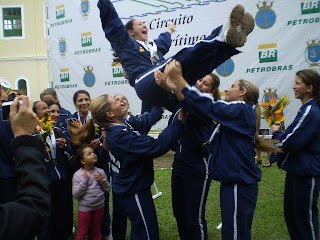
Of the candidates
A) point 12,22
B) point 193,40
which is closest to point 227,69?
point 193,40

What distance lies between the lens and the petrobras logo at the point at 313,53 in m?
6.02

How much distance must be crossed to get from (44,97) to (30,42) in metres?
16.6

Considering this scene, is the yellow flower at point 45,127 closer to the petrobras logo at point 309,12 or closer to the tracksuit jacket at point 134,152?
the tracksuit jacket at point 134,152

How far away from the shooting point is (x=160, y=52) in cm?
359

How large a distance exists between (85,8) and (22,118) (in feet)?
23.2

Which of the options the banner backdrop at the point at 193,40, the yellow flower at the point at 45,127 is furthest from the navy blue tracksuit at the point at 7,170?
the banner backdrop at the point at 193,40

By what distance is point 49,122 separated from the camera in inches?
134

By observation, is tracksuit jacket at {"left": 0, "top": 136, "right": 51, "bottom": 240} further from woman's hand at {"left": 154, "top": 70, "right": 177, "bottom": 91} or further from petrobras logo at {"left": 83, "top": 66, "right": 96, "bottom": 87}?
petrobras logo at {"left": 83, "top": 66, "right": 96, "bottom": 87}

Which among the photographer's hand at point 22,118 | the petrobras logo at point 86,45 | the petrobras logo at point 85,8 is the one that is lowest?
the photographer's hand at point 22,118

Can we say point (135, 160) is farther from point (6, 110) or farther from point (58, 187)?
point (58, 187)

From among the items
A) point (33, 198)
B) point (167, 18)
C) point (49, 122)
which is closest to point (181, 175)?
point (49, 122)

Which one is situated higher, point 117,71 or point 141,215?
point 117,71

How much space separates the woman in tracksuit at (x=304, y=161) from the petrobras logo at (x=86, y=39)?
19.2ft

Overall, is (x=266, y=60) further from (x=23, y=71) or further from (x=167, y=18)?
(x=23, y=71)
